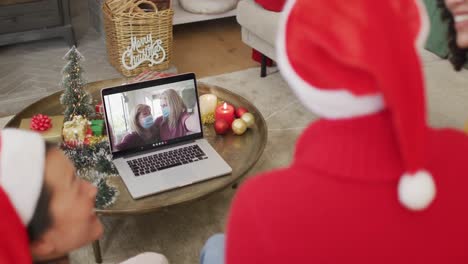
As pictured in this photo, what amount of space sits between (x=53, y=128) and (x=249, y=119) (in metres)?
Result: 0.72

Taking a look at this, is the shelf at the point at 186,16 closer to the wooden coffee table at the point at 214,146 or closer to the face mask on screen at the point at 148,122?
Result: the wooden coffee table at the point at 214,146

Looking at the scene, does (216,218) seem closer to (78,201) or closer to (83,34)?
(78,201)

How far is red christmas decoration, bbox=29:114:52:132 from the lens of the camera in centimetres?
193

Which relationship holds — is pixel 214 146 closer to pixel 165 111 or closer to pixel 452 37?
pixel 165 111

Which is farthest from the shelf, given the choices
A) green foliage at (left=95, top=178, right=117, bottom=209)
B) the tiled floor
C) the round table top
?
green foliage at (left=95, top=178, right=117, bottom=209)

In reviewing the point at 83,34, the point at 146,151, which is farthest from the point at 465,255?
the point at 83,34

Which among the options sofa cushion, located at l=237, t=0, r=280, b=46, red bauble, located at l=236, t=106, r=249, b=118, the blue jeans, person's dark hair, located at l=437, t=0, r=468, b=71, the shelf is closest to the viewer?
person's dark hair, located at l=437, t=0, r=468, b=71

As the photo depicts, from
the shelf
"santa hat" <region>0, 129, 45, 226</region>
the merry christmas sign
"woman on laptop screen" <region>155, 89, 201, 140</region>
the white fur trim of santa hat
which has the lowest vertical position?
the shelf

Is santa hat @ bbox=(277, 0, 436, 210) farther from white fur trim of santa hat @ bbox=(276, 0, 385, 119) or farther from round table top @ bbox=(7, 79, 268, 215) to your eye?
round table top @ bbox=(7, 79, 268, 215)

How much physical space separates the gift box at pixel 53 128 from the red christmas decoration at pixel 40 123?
11 mm

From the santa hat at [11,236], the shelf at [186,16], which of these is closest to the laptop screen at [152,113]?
the santa hat at [11,236]

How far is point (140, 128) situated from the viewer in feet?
6.11

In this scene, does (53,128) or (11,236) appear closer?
(11,236)

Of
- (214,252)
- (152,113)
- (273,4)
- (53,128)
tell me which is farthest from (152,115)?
(273,4)
